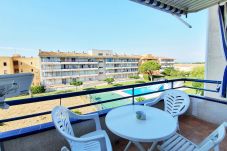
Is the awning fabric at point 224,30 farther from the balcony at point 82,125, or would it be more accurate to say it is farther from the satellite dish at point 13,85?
the satellite dish at point 13,85

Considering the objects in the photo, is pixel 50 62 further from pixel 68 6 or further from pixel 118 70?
pixel 118 70

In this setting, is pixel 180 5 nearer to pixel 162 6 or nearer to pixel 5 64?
pixel 162 6

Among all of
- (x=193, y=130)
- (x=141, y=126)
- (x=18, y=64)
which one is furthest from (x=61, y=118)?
(x=18, y=64)

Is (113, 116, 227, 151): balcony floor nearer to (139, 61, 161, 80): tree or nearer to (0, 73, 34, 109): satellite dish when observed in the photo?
(0, 73, 34, 109): satellite dish

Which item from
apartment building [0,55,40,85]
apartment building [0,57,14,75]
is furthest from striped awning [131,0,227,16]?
apartment building [0,57,14,75]

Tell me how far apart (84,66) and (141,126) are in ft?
103

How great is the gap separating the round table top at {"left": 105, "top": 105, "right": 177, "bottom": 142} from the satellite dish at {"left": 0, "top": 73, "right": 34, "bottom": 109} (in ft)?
2.62

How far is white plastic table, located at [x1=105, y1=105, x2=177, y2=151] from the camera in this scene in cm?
113

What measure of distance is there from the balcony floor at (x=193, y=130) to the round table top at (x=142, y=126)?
26.9 inches

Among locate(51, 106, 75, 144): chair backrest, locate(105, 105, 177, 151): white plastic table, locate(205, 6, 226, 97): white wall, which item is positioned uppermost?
locate(205, 6, 226, 97): white wall

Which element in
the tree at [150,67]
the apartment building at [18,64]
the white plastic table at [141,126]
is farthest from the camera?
the tree at [150,67]

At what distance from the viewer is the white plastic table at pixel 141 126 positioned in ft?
3.72

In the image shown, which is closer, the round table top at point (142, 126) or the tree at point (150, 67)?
the round table top at point (142, 126)

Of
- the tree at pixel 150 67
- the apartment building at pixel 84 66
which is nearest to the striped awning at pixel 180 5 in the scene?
the apartment building at pixel 84 66
